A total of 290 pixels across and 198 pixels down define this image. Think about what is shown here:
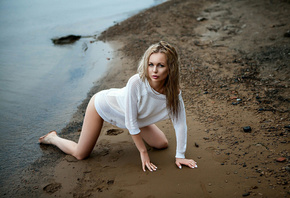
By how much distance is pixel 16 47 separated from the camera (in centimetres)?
782

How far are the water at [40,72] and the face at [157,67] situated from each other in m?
2.02

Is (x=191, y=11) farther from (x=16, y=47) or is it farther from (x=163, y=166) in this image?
(x=163, y=166)

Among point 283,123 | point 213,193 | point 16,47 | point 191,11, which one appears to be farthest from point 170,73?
point 191,11

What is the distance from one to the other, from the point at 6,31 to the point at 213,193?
32.3 ft

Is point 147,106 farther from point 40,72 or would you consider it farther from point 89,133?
point 40,72

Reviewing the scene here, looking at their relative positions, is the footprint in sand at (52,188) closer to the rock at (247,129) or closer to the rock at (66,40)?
the rock at (247,129)

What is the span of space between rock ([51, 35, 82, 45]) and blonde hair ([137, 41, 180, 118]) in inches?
257

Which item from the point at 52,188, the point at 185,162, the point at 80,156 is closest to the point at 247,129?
the point at 185,162

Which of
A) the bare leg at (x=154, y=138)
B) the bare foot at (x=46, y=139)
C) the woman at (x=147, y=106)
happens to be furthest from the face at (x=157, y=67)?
the bare foot at (x=46, y=139)

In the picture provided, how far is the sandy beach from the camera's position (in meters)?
2.54

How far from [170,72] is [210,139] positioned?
1.19 m

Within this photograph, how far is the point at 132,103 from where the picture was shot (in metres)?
2.67

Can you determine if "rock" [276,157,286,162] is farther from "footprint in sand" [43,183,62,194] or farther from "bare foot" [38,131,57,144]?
"bare foot" [38,131,57,144]

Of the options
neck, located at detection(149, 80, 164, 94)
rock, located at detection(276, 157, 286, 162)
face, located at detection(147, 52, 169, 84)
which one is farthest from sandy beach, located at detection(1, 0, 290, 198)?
face, located at detection(147, 52, 169, 84)
